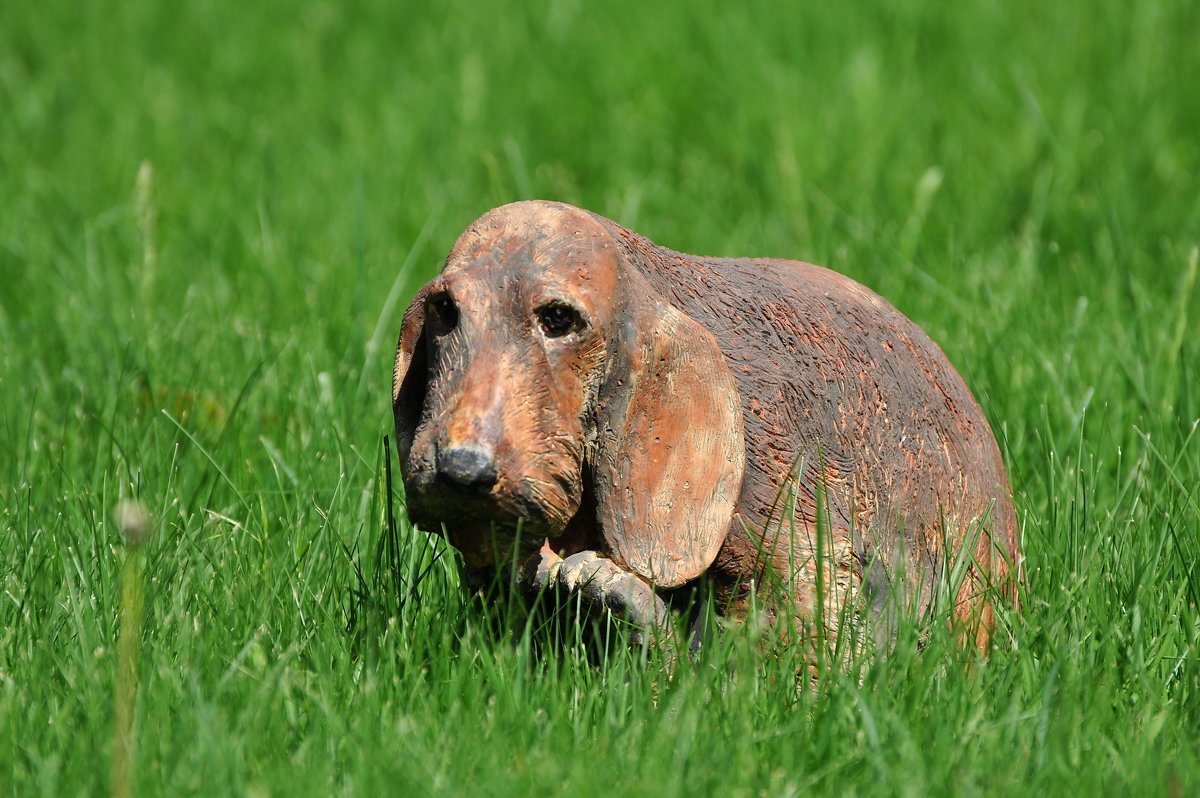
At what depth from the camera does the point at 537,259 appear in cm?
250

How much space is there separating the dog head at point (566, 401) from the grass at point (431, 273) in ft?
0.90

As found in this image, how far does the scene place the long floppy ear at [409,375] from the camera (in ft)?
8.61

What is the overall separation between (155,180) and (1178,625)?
500 centimetres

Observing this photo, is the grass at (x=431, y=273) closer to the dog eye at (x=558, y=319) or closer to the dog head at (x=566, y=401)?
the dog head at (x=566, y=401)

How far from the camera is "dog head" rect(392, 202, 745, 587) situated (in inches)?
94.8

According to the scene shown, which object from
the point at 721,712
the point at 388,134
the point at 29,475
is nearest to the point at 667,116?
the point at 388,134

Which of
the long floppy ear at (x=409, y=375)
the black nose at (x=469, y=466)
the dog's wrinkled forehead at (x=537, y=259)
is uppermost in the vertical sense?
the dog's wrinkled forehead at (x=537, y=259)

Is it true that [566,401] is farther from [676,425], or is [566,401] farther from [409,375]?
[409,375]

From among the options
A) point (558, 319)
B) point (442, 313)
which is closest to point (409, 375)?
point (442, 313)

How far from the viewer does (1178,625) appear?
3.06 metres

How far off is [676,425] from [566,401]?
211 mm

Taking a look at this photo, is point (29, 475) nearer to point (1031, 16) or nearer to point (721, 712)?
point (721, 712)

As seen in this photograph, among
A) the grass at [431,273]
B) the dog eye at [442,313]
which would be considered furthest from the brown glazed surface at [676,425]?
the grass at [431,273]

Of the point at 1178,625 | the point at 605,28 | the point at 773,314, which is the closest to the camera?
the point at 773,314
